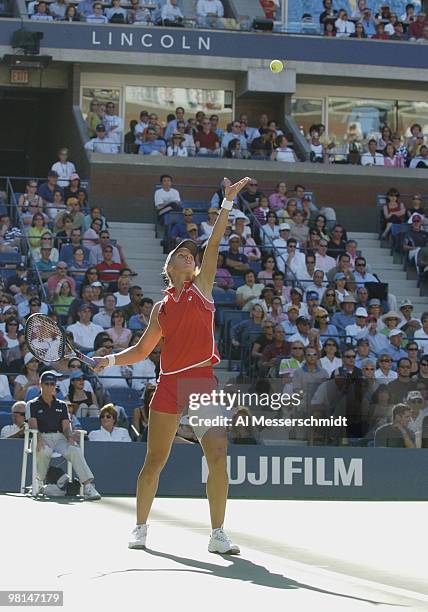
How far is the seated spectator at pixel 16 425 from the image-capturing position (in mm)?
14672

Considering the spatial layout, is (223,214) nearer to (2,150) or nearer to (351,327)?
(351,327)

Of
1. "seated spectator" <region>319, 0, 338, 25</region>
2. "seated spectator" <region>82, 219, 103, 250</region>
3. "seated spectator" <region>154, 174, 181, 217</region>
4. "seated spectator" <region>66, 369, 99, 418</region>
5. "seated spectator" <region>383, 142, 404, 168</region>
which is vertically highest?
"seated spectator" <region>319, 0, 338, 25</region>

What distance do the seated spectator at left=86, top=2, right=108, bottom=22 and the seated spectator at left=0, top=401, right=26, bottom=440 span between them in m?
12.5

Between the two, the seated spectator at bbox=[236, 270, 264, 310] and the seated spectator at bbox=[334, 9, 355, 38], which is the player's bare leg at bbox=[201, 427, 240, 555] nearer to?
the seated spectator at bbox=[236, 270, 264, 310]

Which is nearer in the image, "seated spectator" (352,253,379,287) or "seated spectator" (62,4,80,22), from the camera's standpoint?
"seated spectator" (352,253,379,287)

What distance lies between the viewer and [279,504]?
1356cm

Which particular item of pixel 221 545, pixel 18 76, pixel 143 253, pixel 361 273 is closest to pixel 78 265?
pixel 143 253

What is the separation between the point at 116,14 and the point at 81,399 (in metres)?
11.9

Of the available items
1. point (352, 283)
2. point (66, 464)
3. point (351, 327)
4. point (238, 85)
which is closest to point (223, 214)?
point (66, 464)

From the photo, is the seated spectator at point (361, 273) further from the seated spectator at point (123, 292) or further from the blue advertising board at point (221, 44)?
the blue advertising board at point (221, 44)

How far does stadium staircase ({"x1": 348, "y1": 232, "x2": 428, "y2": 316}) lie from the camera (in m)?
22.6

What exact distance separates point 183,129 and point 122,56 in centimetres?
211

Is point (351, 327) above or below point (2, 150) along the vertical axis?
below

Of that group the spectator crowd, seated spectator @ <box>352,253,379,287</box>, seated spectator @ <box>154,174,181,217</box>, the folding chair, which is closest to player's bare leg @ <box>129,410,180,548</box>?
the folding chair
